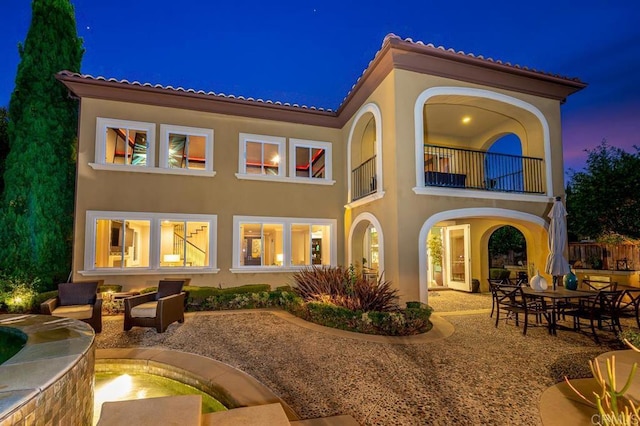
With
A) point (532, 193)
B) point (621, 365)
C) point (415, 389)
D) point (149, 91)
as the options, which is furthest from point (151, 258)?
point (532, 193)

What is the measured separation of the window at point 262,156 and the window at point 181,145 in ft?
3.56

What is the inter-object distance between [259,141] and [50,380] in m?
10.1

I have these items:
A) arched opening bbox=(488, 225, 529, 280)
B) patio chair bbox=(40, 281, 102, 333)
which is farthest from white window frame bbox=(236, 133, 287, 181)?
arched opening bbox=(488, 225, 529, 280)

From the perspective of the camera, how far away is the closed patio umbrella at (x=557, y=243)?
29.1 ft

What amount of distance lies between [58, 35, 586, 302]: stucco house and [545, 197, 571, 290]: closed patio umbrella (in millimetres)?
733

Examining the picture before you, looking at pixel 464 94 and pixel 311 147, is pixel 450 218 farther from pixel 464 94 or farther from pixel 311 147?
pixel 311 147

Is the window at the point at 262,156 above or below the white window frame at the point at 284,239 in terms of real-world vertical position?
above

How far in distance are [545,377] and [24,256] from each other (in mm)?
12723

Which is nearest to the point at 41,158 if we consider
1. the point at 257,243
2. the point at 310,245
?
the point at 257,243

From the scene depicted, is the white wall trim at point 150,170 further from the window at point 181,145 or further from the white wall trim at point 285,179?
the white wall trim at point 285,179

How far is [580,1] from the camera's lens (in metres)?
34.7

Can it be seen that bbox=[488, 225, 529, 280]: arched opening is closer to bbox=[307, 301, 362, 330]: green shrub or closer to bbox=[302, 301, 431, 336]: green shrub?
bbox=[302, 301, 431, 336]: green shrub

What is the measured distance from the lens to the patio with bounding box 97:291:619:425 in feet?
12.2

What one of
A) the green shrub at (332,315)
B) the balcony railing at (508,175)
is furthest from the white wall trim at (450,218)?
the green shrub at (332,315)
